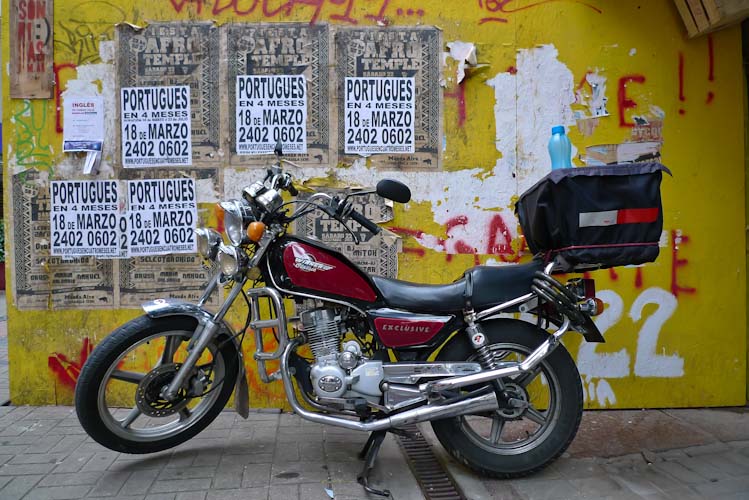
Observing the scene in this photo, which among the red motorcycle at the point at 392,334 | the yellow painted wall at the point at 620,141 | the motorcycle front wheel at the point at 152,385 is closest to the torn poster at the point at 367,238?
the yellow painted wall at the point at 620,141

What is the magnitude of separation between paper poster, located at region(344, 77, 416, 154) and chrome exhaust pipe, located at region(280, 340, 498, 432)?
6.06ft

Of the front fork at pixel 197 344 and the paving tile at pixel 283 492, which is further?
the front fork at pixel 197 344

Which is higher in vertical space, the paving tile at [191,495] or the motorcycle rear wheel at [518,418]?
the motorcycle rear wheel at [518,418]

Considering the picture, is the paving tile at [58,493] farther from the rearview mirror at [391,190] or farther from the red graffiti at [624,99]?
the red graffiti at [624,99]

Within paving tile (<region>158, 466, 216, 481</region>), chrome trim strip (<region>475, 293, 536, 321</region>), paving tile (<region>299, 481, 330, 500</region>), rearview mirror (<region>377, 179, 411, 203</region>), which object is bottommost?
paving tile (<region>299, 481, 330, 500</region>)

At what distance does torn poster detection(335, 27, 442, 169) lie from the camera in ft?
14.0

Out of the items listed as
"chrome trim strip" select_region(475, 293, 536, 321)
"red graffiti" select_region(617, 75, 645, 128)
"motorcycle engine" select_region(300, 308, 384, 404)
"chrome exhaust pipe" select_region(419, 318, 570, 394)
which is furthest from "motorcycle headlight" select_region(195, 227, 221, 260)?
"red graffiti" select_region(617, 75, 645, 128)

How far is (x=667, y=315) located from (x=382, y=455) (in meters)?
2.50

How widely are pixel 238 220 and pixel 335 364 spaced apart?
3.23 ft

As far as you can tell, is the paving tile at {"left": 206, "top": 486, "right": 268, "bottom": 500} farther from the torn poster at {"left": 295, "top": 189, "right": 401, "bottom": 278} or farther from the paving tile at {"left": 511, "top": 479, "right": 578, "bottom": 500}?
the torn poster at {"left": 295, "top": 189, "right": 401, "bottom": 278}

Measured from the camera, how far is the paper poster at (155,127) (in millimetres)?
4258

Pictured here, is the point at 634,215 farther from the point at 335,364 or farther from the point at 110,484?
the point at 110,484

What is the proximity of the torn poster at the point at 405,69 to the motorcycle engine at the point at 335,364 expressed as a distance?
157cm

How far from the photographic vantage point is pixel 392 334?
3160 millimetres
